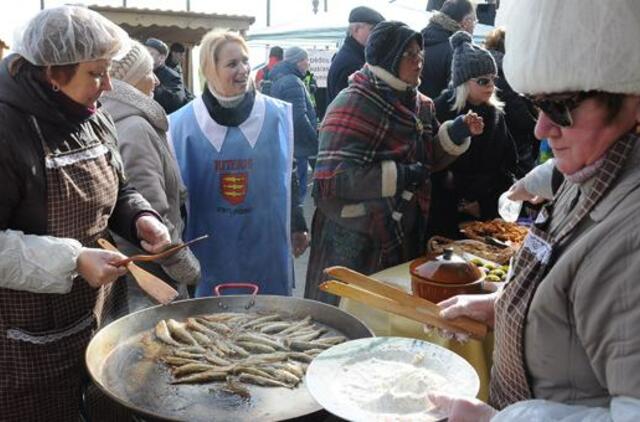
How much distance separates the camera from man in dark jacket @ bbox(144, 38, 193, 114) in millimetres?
7062

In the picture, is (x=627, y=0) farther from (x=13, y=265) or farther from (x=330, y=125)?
(x=330, y=125)

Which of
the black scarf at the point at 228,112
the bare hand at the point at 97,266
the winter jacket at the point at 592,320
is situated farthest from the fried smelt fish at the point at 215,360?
the black scarf at the point at 228,112

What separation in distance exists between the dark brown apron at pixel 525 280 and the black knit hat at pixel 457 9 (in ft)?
14.6

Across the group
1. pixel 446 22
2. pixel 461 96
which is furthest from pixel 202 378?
pixel 446 22

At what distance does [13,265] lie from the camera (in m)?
2.15

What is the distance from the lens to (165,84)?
23.9 feet

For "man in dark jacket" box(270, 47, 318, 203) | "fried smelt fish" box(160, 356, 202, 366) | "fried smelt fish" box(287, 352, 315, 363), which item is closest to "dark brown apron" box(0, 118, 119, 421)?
"fried smelt fish" box(160, 356, 202, 366)

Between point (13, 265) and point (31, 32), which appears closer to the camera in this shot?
point (13, 265)

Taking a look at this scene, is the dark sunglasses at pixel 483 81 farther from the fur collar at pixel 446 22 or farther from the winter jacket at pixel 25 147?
the winter jacket at pixel 25 147

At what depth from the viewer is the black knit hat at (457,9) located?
18.6ft

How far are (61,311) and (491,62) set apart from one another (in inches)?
126

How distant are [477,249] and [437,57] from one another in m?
2.37

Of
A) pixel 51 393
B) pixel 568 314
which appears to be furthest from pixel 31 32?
pixel 568 314

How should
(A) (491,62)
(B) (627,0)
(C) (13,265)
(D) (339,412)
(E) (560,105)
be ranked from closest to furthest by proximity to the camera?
1. (B) (627,0)
2. (E) (560,105)
3. (D) (339,412)
4. (C) (13,265)
5. (A) (491,62)
